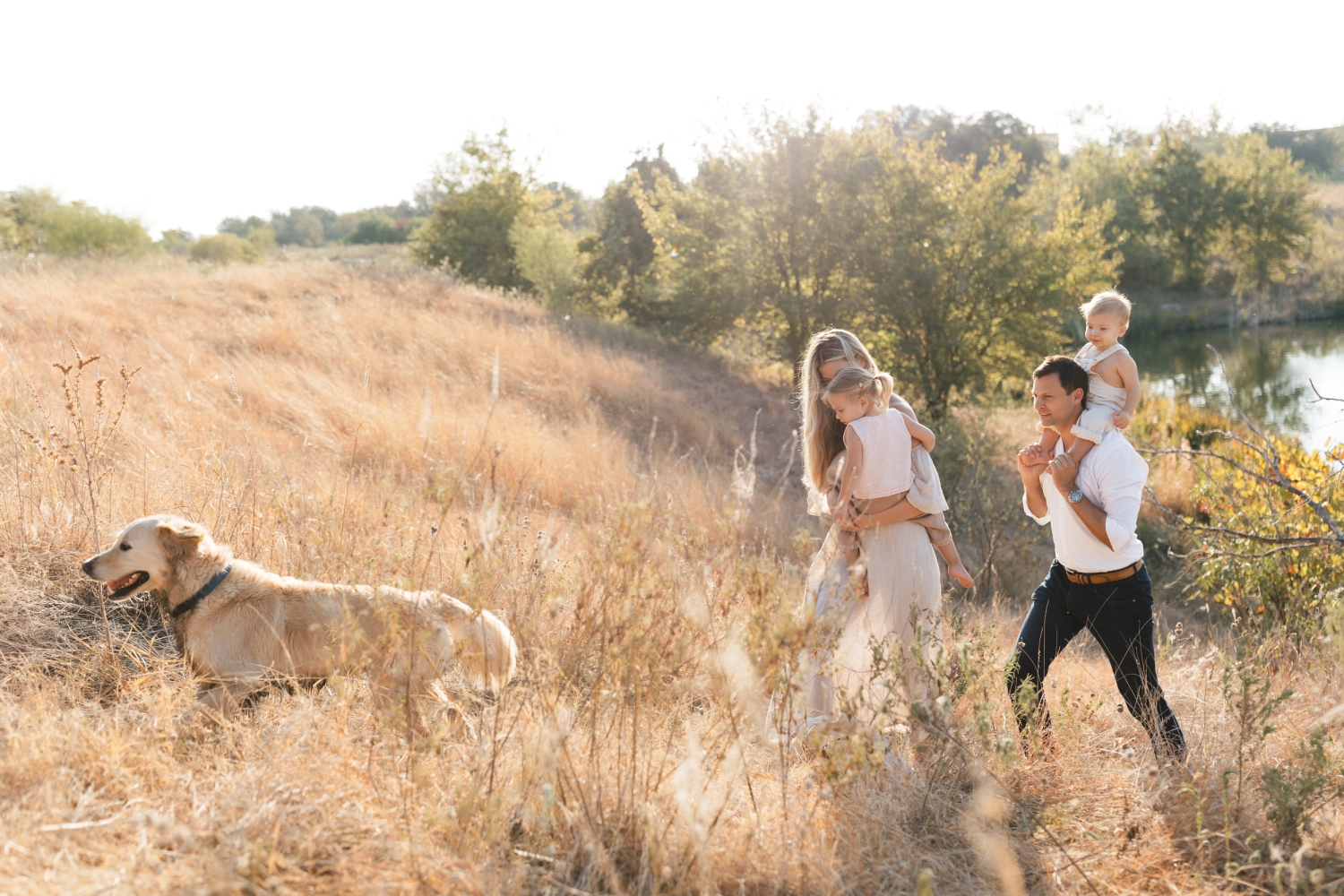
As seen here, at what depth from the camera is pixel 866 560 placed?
351 centimetres

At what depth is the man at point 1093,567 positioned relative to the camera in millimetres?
3242

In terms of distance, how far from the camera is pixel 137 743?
101 inches

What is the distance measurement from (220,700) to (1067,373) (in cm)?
351

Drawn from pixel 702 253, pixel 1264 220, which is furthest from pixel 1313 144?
pixel 702 253

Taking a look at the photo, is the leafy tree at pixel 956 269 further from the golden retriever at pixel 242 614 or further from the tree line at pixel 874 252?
the golden retriever at pixel 242 614

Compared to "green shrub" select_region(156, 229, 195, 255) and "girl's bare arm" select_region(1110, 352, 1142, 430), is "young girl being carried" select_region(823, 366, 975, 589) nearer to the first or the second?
"girl's bare arm" select_region(1110, 352, 1142, 430)

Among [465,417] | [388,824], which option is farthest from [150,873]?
[465,417]

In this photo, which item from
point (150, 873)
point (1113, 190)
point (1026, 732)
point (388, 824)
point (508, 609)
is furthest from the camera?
point (1113, 190)

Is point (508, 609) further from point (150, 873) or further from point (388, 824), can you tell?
point (150, 873)

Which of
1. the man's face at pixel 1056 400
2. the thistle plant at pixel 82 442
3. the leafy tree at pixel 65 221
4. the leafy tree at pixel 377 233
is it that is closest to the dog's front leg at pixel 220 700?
the thistle plant at pixel 82 442

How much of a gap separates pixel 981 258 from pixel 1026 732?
15.6 metres

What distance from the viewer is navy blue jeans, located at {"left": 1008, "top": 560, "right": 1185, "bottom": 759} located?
3.26 m

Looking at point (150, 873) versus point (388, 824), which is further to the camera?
point (388, 824)

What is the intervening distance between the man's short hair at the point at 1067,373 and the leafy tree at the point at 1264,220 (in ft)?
142
